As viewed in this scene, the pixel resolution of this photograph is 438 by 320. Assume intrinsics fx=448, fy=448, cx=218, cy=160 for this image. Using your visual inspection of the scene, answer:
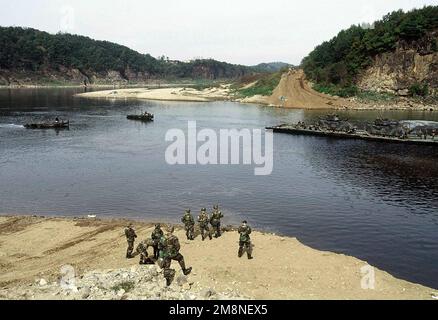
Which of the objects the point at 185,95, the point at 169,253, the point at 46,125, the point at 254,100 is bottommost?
the point at 169,253

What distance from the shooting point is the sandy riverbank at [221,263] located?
19.2 meters

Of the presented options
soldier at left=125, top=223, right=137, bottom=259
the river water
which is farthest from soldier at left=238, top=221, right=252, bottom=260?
soldier at left=125, top=223, right=137, bottom=259

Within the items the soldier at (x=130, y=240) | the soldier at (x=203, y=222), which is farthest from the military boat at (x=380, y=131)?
the soldier at (x=130, y=240)

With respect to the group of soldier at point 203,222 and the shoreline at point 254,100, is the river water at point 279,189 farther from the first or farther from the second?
the shoreline at point 254,100

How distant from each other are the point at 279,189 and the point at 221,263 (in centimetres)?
1960

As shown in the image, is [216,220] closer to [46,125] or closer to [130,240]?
[130,240]

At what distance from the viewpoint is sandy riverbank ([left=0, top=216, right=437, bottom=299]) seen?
19.2 metres

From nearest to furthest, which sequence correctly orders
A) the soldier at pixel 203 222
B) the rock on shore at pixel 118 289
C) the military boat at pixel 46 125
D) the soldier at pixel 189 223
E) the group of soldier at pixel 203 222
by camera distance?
1. the rock on shore at pixel 118 289
2. the soldier at pixel 189 223
3. the group of soldier at pixel 203 222
4. the soldier at pixel 203 222
5. the military boat at pixel 46 125

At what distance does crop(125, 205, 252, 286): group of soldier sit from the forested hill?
110298mm

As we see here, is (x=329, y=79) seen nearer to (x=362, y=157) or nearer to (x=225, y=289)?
(x=362, y=157)

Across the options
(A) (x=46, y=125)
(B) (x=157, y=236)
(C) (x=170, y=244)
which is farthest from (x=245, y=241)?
(A) (x=46, y=125)

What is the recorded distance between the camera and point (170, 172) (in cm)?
4694

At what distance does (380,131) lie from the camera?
6762 centimetres

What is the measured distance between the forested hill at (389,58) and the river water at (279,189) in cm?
6826
